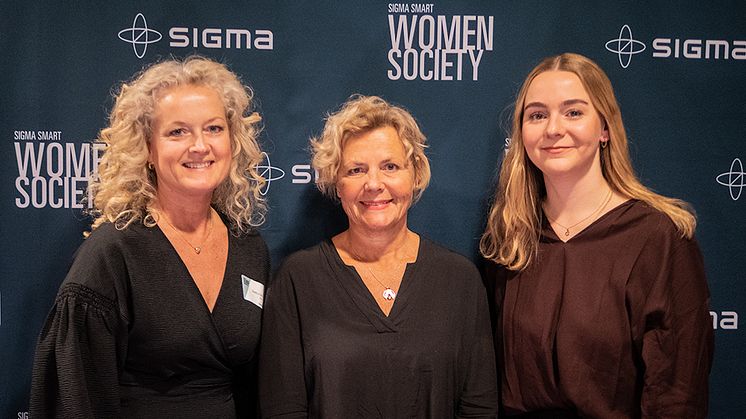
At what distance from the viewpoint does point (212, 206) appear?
2.48 meters

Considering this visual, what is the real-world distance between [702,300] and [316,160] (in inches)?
51.8

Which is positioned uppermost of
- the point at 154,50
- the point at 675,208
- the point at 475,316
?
the point at 154,50

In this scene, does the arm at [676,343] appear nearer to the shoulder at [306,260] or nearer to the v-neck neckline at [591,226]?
the v-neck neckline at [591,226]

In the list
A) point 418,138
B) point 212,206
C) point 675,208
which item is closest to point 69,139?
point 212,206

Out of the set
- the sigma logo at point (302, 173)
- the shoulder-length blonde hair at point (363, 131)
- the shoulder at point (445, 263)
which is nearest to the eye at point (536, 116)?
the shoulder-length blonde hair at point (363, 131)

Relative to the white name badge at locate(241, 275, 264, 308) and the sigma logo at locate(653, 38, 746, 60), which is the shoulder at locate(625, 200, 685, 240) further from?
the white name badge at locate(241, 275, 264, 308)

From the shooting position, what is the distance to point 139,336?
209 cm

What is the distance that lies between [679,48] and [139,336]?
2.25 meters

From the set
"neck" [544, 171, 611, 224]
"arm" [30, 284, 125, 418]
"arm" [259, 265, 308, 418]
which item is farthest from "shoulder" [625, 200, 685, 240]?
"arm" [30, 284, 125, 418]

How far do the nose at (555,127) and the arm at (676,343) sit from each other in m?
0.50

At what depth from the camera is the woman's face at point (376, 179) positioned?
90.0 inches

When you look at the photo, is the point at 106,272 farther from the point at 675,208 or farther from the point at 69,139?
the point at 675,208

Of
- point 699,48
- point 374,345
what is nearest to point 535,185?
point 374,345

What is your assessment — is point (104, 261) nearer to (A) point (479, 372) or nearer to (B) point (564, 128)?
(A) point (479, 372)
